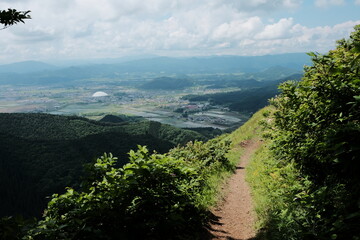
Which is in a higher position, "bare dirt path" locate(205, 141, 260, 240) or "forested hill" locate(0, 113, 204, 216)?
"bare dirt path" locate(205, 141, 260, 240)

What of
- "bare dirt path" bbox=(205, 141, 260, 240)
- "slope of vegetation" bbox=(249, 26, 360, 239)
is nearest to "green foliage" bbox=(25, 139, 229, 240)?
"bare dirt path" bbox=(205, 141, 260, 240)

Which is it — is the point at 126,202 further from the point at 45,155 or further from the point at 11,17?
the point at 45,155

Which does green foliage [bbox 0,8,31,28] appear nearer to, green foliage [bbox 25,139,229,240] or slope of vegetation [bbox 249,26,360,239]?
green foliage [bbox 25,139,229,240]

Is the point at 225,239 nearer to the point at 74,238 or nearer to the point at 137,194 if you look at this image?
the point at 137,194

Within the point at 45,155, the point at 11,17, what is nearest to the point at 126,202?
the point at 11,17

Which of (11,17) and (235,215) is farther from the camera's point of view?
(235,215)

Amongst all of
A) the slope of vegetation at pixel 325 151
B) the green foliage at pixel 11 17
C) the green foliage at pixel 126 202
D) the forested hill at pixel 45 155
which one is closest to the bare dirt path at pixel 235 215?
the slope of vegetation at pixel 325 151

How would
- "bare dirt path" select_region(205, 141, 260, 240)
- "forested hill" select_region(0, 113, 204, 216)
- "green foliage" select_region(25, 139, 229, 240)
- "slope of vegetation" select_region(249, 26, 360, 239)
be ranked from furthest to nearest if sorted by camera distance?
1. "forested hill" select_region(0, 113, 204, 216)
2. "bare dirt path" select_region(205, 141, 260, 240)
3. "green foliage" select_region(25, 139, 229, 240)
4. "slope of vegetation" select_region(249, 26, 360, 239)

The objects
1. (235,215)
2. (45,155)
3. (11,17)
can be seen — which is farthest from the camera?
(45,155)
